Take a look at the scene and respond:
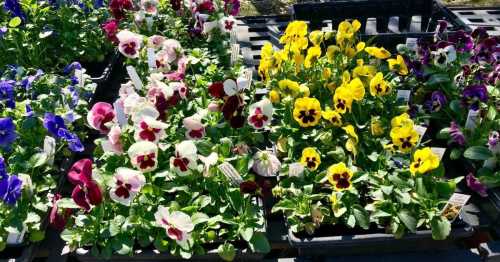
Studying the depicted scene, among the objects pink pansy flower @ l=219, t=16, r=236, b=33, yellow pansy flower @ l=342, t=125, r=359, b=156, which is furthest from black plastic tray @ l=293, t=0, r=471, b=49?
yellow pansy flower @ l=342, t=125, r=359, b=156

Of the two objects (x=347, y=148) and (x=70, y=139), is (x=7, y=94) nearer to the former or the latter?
(x=70, y=139)

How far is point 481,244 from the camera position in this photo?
149cm

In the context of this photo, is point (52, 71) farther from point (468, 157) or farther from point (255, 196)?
point (468, 157)

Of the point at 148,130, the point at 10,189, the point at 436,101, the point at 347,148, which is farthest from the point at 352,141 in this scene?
the point at 10,189

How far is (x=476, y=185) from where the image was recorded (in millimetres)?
1593

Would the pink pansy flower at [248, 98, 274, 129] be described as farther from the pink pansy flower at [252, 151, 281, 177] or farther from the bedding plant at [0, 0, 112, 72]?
the bedding plant at [0, 0, 112, 72]

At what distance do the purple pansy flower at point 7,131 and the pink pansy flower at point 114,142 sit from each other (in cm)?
35

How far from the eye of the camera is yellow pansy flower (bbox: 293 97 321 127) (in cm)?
165

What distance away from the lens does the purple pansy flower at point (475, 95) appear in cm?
175

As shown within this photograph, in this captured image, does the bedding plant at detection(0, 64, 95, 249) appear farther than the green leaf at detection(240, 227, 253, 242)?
Yes

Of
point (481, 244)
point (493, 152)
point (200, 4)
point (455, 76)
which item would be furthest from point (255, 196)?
point (200, 4)

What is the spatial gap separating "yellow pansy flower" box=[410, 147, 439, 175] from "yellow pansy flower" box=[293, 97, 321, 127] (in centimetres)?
38

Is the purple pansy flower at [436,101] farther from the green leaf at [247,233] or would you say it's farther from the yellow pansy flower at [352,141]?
the green leaf at [247,233]

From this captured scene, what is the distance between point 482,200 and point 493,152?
0.17 metres
